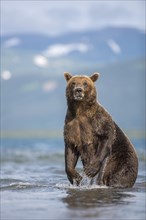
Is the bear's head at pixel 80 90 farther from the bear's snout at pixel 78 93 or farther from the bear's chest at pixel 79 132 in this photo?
the bear's chest at pixel 79 132

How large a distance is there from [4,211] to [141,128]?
Answer: 160 ft

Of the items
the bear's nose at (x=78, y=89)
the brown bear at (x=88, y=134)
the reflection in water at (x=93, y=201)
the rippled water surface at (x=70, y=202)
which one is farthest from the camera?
the brown bear at (x=88, y=134)

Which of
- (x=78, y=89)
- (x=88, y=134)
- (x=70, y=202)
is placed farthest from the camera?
(x=88, y=134)

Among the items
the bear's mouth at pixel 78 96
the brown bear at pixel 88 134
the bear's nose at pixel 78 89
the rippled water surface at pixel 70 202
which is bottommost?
the rippled water surface at pixel 70 202

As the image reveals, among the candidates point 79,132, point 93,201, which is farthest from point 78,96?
point 93,201

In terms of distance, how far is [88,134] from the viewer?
1118cm

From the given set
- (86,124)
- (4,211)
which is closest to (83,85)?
(86,124)

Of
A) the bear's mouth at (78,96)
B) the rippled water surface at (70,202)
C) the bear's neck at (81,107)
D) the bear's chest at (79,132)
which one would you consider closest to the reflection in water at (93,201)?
the rippled water surface at (70,202)

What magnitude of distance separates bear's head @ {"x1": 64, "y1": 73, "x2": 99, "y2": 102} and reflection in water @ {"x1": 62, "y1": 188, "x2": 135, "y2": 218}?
1272 millimetres

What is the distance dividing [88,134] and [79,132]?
0.12 metres

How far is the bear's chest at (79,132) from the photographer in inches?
440

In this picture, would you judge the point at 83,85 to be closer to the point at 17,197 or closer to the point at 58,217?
the point at 17,197

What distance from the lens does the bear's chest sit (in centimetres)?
1117

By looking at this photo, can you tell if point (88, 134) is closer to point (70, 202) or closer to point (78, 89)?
point (78, 89)
